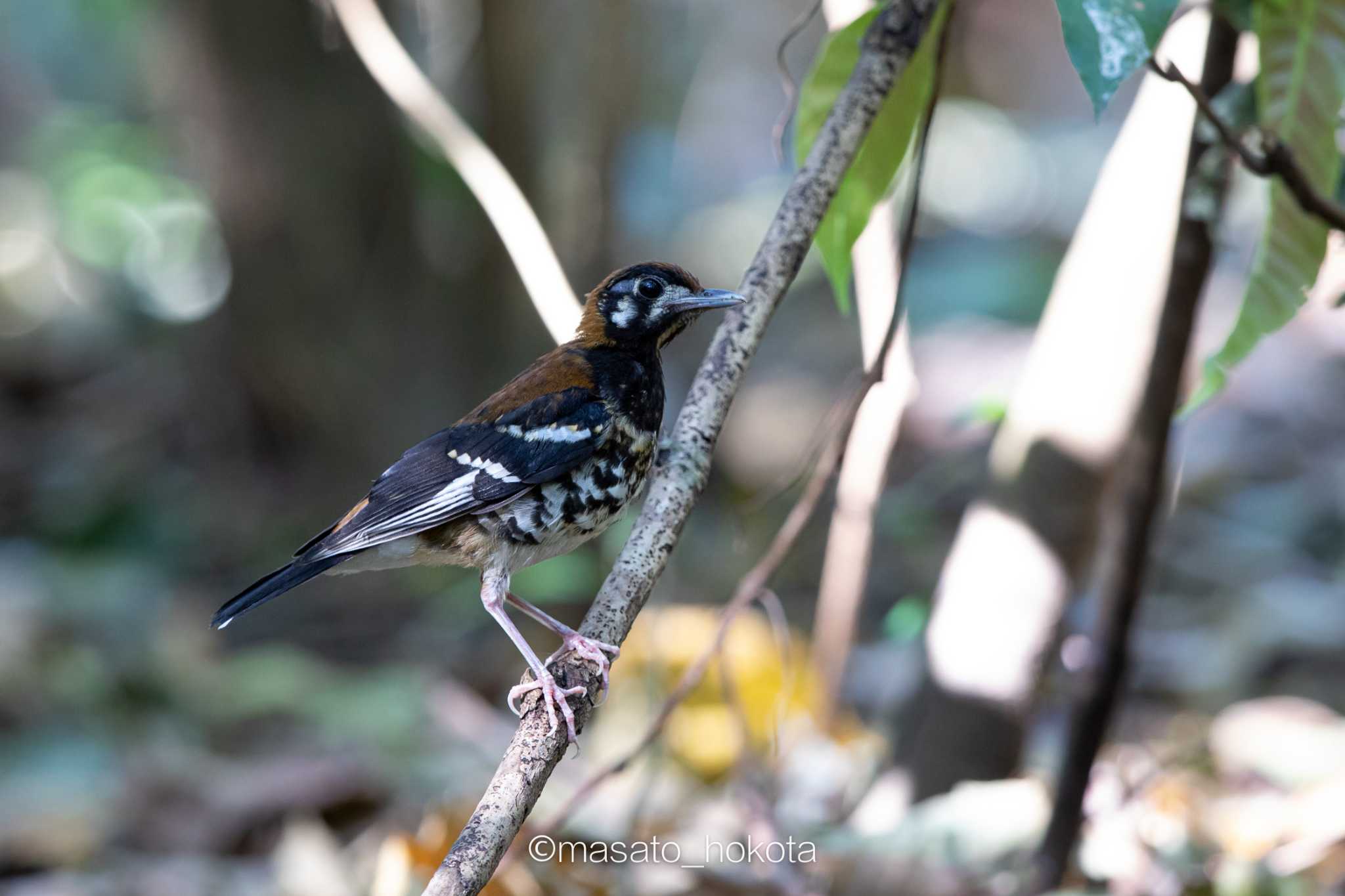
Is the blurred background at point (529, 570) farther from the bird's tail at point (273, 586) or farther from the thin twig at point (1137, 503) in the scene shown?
the bird's tail at point (273, 586)

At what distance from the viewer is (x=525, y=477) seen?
2494 millimetres

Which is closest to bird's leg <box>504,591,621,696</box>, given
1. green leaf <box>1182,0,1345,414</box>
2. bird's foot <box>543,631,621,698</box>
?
bird's foot <box>543,631,621,698</box>

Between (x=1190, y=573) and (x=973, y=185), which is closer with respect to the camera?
(x=1190, y=573)

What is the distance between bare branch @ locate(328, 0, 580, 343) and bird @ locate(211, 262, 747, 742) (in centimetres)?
31

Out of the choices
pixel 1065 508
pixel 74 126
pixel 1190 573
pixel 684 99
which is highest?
pixel 74 126

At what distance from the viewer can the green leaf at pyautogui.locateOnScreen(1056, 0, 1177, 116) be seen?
157cm

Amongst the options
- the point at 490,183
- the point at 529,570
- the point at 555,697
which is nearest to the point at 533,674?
the point at 555,697

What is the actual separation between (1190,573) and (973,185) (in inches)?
256

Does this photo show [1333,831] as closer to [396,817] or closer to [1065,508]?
[1065,508]

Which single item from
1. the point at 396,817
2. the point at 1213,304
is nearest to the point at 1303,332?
the point at 1213,304

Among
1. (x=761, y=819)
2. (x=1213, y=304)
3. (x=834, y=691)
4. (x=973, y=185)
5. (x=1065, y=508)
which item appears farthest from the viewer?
(x=973, y=185)

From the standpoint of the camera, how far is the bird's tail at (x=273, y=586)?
214 centimetres

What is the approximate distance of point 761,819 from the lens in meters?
2.61

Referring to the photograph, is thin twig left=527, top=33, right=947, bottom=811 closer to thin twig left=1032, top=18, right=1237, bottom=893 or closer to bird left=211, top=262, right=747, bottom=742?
bird left=211, top=262, right=747, bottom=742
